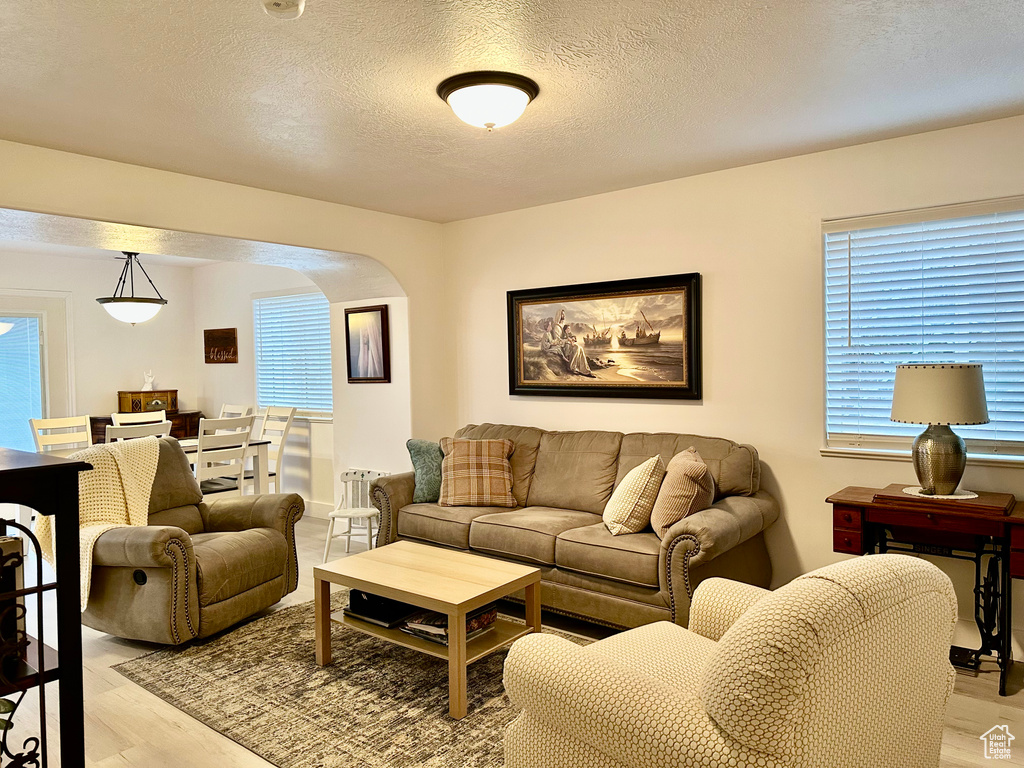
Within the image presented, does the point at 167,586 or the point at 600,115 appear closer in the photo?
the point at 600,115

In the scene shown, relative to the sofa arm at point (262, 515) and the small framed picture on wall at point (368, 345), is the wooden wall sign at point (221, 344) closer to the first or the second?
the small framed picture on wall at point (368, 345)

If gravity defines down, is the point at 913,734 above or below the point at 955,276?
A: below

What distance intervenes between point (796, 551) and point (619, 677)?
249 centimetres

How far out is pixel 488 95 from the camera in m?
2.59

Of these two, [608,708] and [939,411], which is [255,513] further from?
[939,411]

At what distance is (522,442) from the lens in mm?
4652

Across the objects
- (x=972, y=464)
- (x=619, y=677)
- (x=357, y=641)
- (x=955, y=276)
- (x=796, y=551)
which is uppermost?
(x=955, y=276)

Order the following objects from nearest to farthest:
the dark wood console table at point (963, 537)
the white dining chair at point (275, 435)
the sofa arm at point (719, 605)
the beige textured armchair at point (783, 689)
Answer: the beige textured armchair at point (783, 689) < the sofa arm at point (719, 605) < the dark wood console table at point (963, 537) < the white dining chair at point (275, 435)

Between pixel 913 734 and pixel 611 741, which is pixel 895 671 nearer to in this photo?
pixel 913 734

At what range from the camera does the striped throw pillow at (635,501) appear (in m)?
3.57

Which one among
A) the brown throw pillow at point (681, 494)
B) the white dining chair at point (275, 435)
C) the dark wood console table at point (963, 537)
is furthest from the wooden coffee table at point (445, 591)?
the white dining chair at point (275, 435)

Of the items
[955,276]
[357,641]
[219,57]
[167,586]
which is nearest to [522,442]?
[357,641]

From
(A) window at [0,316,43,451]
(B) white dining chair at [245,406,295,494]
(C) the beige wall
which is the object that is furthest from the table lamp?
(A) window at [0,316,43,451]

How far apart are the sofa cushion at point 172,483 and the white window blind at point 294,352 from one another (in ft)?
7.66
